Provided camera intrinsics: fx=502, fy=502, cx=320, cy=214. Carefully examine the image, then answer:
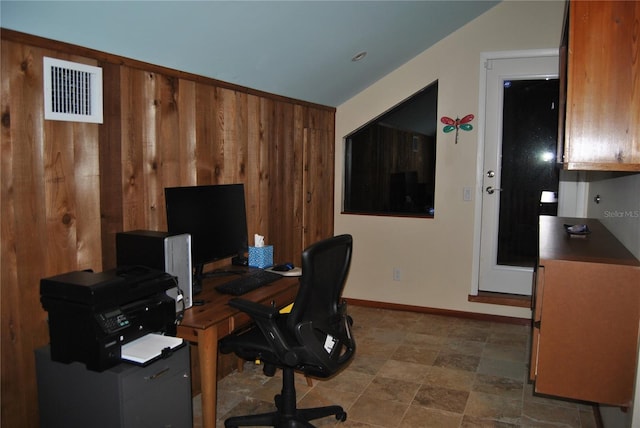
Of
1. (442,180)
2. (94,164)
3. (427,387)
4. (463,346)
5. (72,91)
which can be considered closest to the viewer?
(72,91)

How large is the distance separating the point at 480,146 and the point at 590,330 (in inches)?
107

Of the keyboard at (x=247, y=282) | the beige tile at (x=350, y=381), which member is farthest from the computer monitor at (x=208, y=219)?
the beige tile at (x=350, y=381)

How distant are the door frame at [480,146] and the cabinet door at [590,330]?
2534 millimetres

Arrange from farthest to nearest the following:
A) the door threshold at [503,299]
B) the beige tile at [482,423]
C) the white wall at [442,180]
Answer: the door threshold at [503,299] < the white wall at [442,180] < the beige tile at [482,423]

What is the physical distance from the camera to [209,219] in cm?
279

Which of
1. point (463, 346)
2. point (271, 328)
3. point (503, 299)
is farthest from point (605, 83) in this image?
point (503, 299)

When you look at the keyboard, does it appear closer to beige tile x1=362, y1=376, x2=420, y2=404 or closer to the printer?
the printer

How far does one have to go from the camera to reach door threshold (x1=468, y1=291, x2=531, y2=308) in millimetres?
4309

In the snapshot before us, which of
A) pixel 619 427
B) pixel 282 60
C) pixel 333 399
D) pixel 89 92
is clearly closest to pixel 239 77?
pixel 282 60

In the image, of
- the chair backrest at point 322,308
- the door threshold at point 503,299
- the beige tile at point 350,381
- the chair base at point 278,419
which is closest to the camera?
the chair backrest at point 322,308

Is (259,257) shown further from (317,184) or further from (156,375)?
(317,184)

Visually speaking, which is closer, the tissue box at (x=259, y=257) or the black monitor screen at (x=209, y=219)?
the black monitor screen at (x=209, y=219)

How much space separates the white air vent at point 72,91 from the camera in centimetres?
208

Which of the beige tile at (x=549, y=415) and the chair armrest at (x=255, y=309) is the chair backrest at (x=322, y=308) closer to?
the chair armrest at (x=255, y=309)
